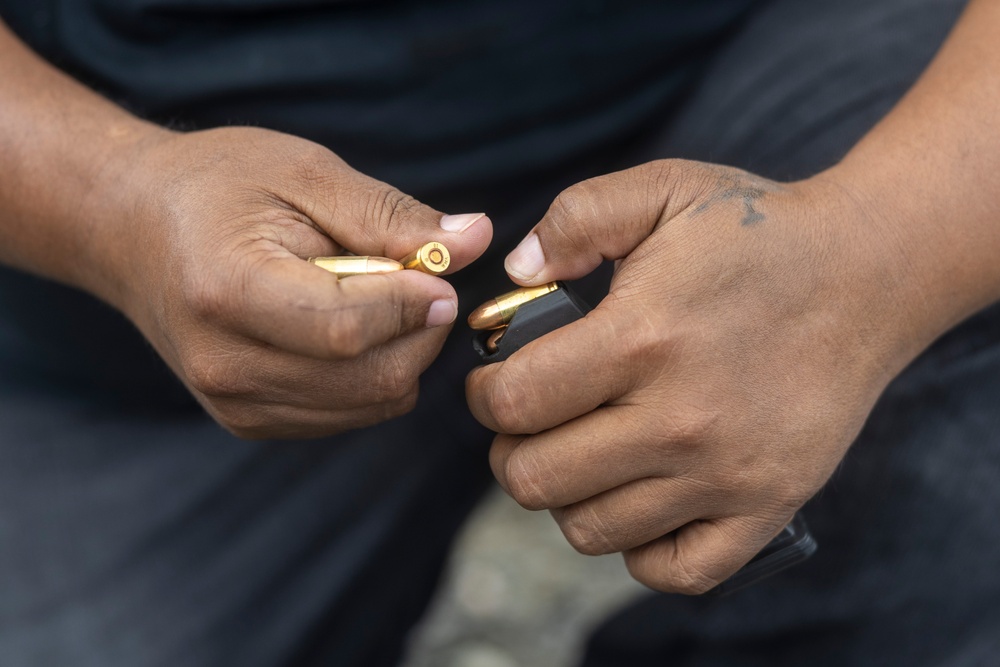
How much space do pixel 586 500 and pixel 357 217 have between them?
0.55m

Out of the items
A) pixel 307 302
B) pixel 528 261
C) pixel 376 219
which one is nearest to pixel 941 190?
pixel 528 261

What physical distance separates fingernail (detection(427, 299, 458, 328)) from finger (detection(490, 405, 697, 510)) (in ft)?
0.76

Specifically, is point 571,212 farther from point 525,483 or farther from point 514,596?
point 514,596

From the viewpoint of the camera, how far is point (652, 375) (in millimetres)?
1229

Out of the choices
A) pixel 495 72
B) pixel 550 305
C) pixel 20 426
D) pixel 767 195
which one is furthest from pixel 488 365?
pixel 20 426

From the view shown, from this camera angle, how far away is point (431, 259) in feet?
3.92

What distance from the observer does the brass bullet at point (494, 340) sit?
127 centimetres

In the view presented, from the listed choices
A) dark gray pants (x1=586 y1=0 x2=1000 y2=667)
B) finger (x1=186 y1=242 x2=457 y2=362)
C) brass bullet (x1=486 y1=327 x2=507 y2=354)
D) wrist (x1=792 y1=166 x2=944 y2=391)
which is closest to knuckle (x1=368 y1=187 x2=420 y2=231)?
finger (x1=186 y1=242 x2=457 y2=362)

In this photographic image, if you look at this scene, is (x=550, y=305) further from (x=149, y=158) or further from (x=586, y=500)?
(x=149, y=158)

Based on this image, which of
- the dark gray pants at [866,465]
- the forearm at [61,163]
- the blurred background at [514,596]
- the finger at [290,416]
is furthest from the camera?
the blurred background at [514,596]

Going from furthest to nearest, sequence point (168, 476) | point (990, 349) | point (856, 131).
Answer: point (168, 476), point (856, 131), point (990, 349)

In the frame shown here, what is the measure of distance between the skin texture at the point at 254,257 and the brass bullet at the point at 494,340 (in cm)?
7

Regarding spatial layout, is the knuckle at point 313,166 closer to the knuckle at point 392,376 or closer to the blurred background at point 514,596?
the knuckle at point 392,376

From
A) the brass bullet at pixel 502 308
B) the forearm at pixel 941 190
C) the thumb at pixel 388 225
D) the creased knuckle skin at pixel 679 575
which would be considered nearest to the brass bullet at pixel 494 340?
the brass bullet at pixel 502 308
